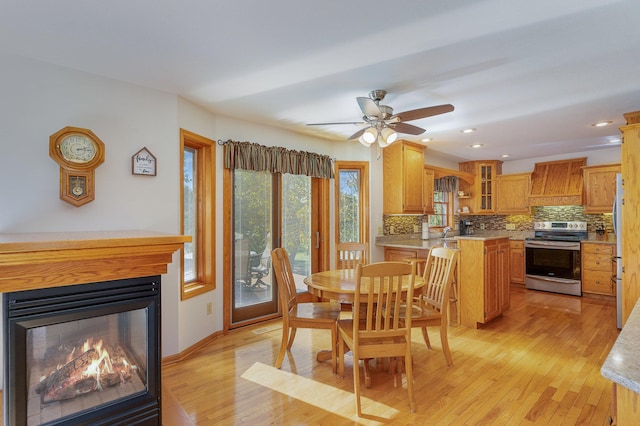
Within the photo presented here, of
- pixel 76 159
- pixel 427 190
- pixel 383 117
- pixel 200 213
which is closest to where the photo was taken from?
pixel 76 159

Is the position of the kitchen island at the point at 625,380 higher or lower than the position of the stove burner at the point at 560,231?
lower

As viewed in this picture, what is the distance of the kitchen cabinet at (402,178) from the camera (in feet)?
16.1

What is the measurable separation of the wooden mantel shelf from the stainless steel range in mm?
5963

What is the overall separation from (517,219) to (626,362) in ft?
21.2

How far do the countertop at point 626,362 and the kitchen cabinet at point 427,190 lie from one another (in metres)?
4.11

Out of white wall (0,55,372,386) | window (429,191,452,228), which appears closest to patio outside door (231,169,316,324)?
white wall (0,55,372,386)

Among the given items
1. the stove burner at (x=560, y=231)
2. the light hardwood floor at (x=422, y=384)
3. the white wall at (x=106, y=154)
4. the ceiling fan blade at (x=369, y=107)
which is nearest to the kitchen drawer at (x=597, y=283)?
the stove burner at (x=560, y=231)

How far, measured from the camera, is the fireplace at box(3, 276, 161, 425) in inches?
64.2

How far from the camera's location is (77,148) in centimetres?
252

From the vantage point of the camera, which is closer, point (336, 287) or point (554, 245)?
point (336, 287)

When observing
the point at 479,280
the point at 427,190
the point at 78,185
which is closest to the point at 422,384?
the point at 479,280

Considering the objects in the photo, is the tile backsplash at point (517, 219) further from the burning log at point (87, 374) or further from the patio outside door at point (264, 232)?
the burning log at point (87, 374)

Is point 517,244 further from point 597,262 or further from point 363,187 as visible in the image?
point 363,187

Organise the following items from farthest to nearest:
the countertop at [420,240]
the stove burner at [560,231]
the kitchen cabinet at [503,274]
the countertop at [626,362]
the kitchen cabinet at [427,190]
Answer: the stove burner at [560,231], the kitchen cabinet at [427,190], the countertop at [420,240], the kitchen cabinet at [503,274], the countertop at [626,362]
